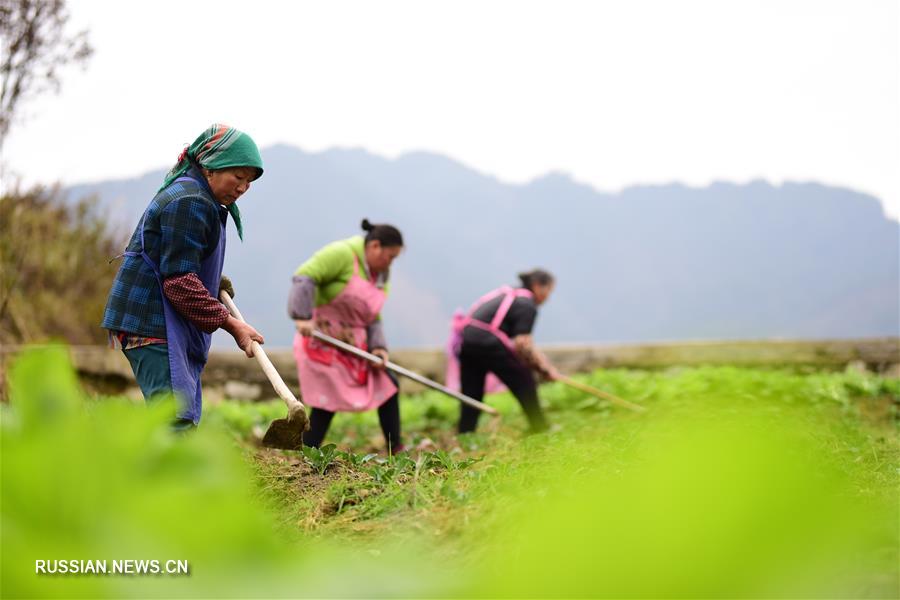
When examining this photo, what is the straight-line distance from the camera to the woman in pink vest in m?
6.68

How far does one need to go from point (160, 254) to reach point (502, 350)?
156 inches

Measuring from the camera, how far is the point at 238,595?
1.84 ft

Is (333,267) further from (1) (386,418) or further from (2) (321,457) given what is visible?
(2) (321,457)

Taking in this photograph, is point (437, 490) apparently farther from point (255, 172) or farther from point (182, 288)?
point (255, 172)

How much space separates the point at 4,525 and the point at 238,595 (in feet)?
0.63

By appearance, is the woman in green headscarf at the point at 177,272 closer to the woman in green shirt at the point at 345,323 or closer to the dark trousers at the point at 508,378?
the woman in green shirt at the point at 345,323

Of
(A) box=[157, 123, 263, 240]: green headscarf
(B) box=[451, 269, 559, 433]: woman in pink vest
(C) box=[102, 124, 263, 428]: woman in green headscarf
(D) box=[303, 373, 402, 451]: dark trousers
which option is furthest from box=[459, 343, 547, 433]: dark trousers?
(A) box=[157, 123, 263, 240]: green headscarf

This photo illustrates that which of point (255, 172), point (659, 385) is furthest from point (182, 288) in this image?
point (659, 385)

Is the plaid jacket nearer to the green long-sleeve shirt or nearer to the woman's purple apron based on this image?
the woman's purple apron

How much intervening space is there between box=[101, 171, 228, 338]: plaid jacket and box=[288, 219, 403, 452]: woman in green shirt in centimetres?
211

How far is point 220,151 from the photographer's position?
3.11 m

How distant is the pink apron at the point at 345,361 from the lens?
5.33 m

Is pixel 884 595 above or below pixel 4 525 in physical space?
below

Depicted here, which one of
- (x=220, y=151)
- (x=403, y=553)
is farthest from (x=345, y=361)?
(x=403, y=553)
